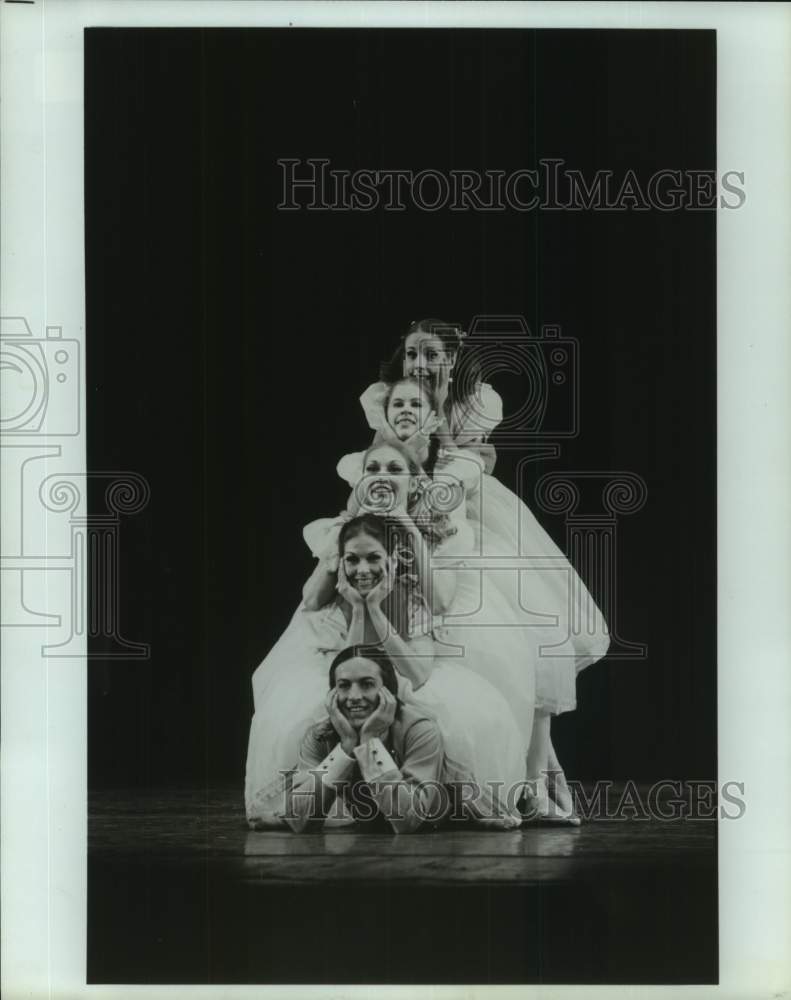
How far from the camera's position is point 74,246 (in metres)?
3.17

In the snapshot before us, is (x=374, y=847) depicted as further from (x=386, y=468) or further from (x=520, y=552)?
(x=386, y=468)

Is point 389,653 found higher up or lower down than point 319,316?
Result: lower down

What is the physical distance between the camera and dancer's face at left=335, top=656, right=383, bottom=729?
3.12 meters

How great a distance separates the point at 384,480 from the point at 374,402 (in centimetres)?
22

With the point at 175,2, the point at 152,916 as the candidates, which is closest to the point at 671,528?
the point at 152,916

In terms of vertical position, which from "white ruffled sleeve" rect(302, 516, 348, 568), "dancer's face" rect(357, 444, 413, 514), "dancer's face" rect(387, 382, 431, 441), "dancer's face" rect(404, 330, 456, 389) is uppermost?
"dancer's face" rect(404, 330, 456, 389)

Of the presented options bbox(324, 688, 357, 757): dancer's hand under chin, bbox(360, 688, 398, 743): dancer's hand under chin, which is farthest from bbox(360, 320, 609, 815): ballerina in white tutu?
bbox(324, 688, 357, 757): dancer's hand under chin

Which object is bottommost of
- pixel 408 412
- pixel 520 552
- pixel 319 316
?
pixel 520 552

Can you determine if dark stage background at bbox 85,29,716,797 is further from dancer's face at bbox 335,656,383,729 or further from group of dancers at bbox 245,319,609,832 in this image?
dancer's face at bbox 335,656,383,729

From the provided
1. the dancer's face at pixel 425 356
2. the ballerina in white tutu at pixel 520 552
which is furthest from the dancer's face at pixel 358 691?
the dancer's face at pixel 425 356

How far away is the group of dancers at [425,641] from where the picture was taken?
3.11 metres

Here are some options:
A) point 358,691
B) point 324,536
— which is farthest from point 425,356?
point 358,691

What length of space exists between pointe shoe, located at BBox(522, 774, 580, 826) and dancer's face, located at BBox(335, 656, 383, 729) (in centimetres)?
50

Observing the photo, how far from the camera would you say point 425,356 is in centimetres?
316
